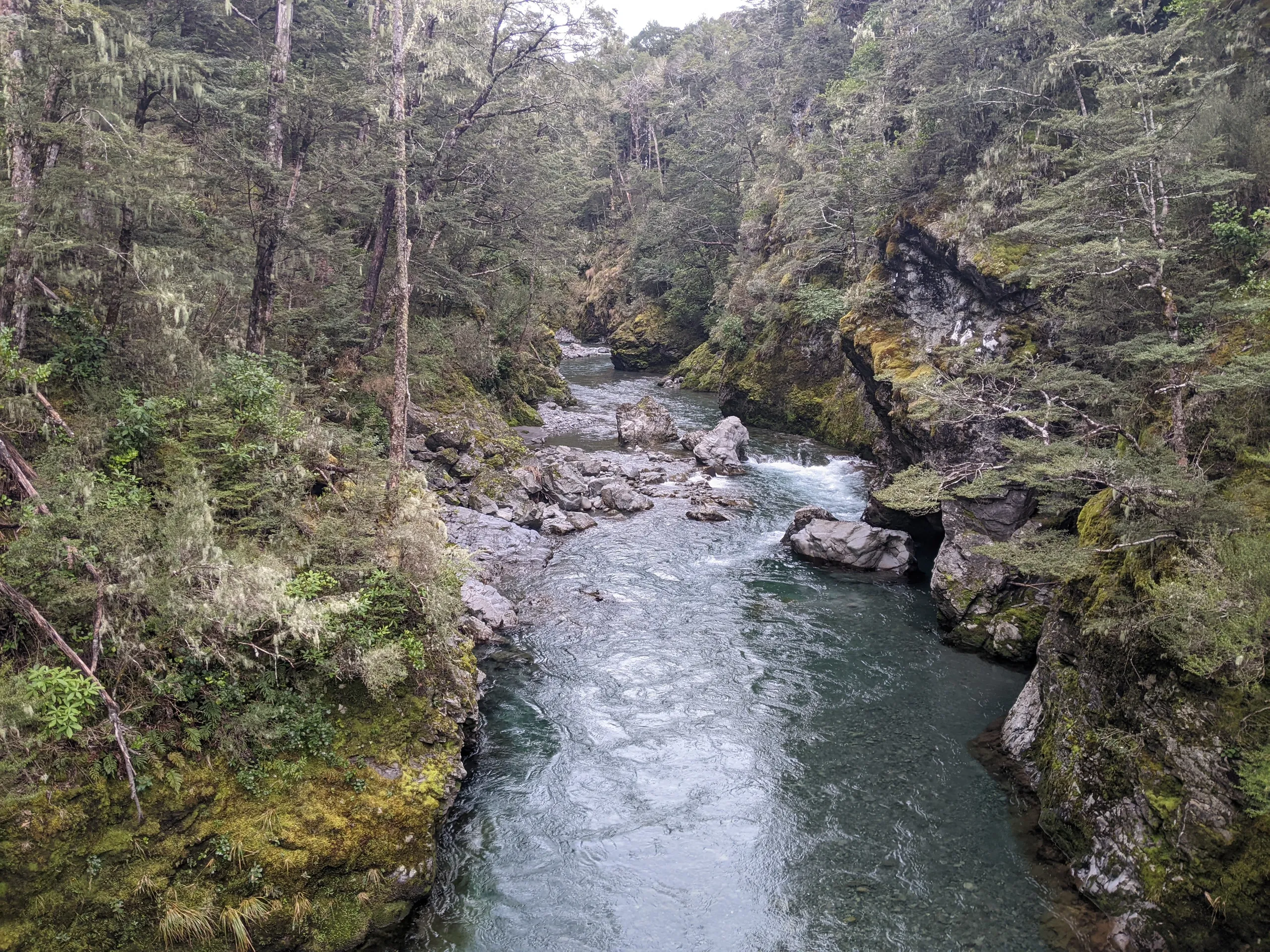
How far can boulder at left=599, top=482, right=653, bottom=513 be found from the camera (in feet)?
72.2

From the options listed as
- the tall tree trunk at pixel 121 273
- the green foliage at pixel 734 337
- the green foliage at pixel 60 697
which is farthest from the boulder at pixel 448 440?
the green foliage at pixel 734 337

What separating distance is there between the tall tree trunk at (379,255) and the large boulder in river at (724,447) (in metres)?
12.6

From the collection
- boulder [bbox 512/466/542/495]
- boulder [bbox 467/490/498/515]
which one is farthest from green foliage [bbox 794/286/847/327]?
boulder [bbox 467/490/498/515]

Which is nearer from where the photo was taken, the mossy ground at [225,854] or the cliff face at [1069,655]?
the mossy ground at [225,854]

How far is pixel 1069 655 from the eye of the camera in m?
10.4

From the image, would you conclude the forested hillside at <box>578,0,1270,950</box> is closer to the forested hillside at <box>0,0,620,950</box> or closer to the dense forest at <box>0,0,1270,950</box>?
the dense forest at <box>0,0,1270,950</box>

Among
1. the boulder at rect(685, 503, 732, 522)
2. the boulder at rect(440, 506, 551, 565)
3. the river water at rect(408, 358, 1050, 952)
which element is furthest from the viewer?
the boulder at rect(685, 503, 732, 522)

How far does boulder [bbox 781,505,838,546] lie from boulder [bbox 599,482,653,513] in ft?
15.2

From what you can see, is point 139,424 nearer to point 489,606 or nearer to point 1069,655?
point 489,606

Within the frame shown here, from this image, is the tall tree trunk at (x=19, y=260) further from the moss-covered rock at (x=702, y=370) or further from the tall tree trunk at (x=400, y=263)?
the moss-covered rock at (x=702, y=370)

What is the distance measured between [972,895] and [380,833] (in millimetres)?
7114

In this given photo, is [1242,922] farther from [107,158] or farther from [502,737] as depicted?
[107,158]

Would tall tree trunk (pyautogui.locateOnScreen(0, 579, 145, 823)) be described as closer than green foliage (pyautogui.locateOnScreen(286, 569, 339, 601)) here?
Yes

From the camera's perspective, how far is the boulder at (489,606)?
14469 millimetres
